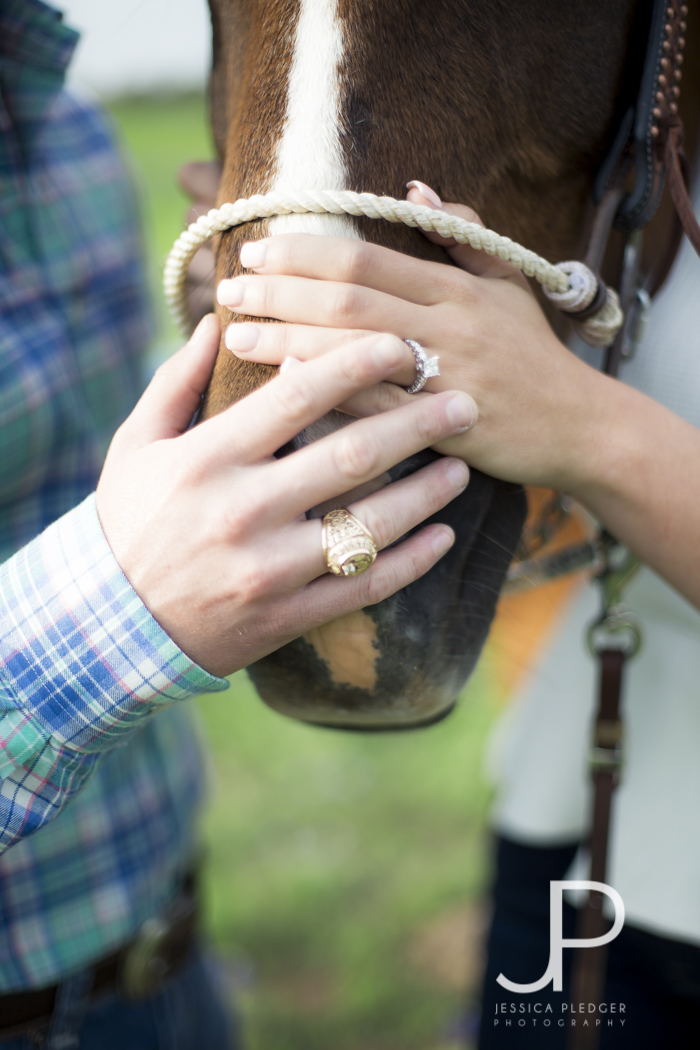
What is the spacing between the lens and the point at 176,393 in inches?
24.2

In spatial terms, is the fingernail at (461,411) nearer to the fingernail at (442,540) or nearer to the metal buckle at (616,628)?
the fingernail at (442,540)

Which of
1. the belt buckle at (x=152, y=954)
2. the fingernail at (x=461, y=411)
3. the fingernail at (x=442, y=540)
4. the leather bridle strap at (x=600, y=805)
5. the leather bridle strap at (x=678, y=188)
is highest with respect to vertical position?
the leather bridle strap at (x=678, y=188)

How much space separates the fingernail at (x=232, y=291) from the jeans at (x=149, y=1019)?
80 cm

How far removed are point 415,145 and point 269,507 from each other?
0.33 m

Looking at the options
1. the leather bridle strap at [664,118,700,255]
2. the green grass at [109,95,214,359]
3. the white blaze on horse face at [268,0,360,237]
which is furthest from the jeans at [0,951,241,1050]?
the green grass at [109,95,214,359]

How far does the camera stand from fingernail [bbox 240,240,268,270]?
0.55 meters

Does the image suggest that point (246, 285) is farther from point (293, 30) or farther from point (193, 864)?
point (193, 864)

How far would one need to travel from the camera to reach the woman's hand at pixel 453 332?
0.55 metres

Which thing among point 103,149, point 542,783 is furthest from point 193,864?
point 103,149

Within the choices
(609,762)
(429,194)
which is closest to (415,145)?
(429,194)

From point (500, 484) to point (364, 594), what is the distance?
18 cm

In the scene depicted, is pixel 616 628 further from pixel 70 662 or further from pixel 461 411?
pixel 70 662

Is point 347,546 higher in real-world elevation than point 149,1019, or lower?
higher

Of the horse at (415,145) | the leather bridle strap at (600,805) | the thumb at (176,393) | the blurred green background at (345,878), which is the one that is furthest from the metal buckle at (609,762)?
the blurred green background at (345,878)
